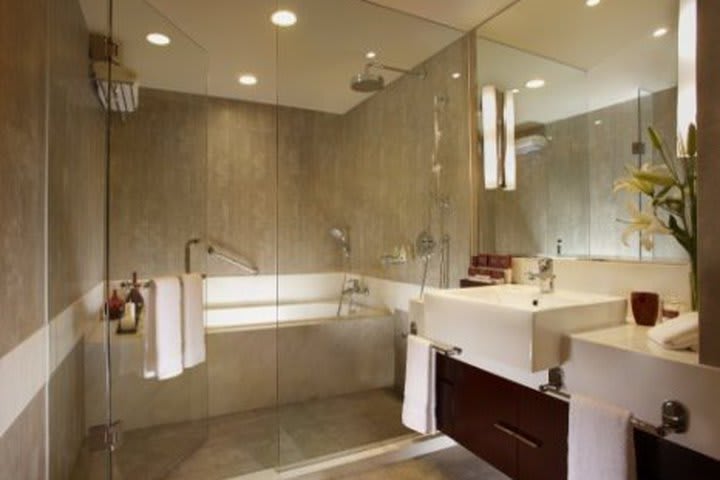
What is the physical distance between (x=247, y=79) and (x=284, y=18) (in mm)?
684

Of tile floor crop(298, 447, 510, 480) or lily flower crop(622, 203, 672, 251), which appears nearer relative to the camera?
lily flower crop(622, 203, 672, 251)

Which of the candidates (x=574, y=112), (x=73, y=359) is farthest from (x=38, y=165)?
(x=574, y=112)

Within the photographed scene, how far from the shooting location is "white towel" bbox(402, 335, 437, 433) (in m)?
2.04

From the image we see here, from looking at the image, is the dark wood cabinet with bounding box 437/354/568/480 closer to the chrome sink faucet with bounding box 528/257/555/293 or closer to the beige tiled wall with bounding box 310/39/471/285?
the chrome sink faucet with bounding box 528/257/555/293

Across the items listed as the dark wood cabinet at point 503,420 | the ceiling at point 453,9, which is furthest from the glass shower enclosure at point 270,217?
the dark wood cabinet at point 503,420

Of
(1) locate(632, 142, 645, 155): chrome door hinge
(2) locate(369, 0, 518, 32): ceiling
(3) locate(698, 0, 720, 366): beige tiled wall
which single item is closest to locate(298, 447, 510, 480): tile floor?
(3) locate(698, 0, 720, 366): beige tiled wall

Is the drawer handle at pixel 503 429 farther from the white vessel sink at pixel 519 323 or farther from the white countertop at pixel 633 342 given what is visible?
the white countertop at pixel 633 342

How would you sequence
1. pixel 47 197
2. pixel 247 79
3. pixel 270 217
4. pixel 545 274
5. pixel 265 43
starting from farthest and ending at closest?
pixel 270 217
pixel 247 79
pixel 265 43
pixel 545 274
pixel 47 197

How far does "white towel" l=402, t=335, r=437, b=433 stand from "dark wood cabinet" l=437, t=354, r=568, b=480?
5 cm

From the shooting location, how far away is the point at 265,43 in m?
2.74

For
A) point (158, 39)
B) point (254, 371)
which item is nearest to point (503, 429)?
point (254, 371)

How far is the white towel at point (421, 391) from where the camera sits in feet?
6.71

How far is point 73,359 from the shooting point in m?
2.01

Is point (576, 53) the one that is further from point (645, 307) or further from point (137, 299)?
point (137, 299)
